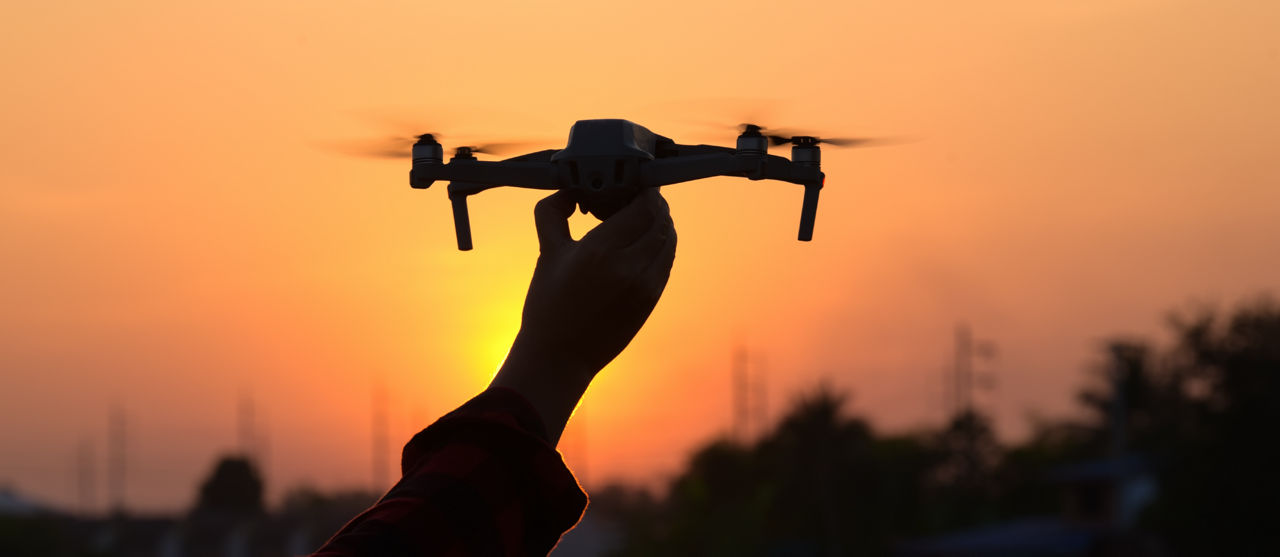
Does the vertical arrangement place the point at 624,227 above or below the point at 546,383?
above

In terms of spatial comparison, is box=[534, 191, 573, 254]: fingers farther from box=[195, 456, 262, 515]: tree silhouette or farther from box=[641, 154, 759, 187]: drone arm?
box=[195, 456, 262, 515]: tree silhouette

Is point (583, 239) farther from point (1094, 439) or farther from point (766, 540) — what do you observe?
point (1094, 439)

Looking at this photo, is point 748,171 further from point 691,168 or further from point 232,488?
point 232,488

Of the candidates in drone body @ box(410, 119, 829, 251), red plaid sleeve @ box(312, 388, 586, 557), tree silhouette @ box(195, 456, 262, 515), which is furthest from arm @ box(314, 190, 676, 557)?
tree silhouette @ box(195, 456, 262, 515)

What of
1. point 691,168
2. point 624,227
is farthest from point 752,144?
point 624,227

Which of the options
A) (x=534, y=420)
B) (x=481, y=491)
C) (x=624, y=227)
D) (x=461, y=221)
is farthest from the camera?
(x=461, y=221)

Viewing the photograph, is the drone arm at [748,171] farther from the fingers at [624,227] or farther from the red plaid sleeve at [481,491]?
the red plaid sleeve at [481,491]

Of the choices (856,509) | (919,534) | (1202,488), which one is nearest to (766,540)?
(856,509)
